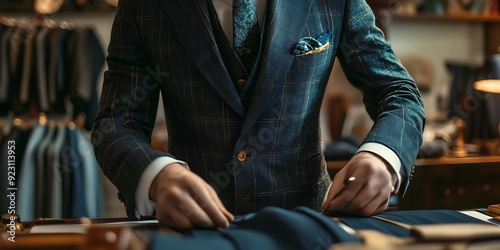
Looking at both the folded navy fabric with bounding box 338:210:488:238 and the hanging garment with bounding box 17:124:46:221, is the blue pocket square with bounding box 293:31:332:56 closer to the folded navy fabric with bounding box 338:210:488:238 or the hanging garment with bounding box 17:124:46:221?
the folded navy fabric with bounding box 338:210:488:238

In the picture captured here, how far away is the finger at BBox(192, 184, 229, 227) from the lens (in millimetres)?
838

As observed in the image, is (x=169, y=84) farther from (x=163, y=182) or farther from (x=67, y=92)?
(x=67, y=92)

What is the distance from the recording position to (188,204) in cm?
84

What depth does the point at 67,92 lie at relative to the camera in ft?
10.5

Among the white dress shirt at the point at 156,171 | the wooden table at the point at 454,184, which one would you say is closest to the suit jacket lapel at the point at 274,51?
the white dress shirt at the point at 156,171

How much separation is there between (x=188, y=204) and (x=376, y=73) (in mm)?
554

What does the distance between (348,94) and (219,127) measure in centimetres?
245

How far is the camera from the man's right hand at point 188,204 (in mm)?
839

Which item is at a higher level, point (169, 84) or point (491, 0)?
point (491, 0)

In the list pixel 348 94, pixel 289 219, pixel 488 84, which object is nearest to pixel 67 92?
pixel 348 94

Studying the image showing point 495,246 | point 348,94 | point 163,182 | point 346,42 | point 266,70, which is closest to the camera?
point 495,246

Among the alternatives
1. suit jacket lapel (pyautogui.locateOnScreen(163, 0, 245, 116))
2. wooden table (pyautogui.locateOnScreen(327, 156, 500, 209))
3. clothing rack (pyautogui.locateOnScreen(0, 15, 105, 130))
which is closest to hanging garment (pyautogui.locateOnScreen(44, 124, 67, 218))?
clothing rack (pyautogui.locateOnScreen(0, 15, 105, 130))

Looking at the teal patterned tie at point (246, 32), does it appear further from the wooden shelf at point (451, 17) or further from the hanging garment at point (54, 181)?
the wooden shelf at point (451, 17)

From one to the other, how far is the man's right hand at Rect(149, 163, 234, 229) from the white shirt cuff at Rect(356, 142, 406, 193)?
293 mm
